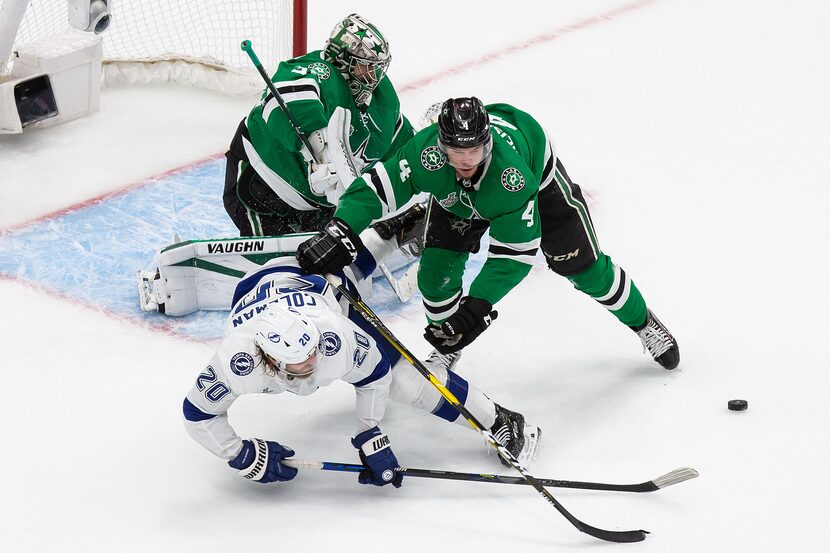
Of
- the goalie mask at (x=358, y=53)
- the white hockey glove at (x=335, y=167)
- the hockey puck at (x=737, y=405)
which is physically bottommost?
the hockey puck at (x=737, y=405)

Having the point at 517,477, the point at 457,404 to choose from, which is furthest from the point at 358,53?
the point at 517,477

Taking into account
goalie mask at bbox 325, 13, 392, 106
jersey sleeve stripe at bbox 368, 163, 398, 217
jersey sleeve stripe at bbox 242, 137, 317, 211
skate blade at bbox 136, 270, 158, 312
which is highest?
goalie mask at bbox 325, 13, 392, 106

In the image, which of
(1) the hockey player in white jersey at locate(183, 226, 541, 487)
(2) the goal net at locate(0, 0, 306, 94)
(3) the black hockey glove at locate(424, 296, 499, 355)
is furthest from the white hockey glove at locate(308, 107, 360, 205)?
(2) the goal net at locate(0, 0, 306, 94)

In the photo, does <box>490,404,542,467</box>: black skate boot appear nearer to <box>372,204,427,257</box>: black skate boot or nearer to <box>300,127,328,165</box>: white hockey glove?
<box>372,204,427,257</box>: black skate boot

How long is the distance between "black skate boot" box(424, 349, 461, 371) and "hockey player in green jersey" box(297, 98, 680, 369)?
127 millimetres

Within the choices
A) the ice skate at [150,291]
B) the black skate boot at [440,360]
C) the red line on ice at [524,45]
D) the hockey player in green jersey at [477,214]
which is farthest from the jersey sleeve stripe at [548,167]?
the red line on ice at [524,45]

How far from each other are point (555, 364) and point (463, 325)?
895mm

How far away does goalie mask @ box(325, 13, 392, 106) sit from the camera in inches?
163

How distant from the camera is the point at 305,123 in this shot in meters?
A: 4.20

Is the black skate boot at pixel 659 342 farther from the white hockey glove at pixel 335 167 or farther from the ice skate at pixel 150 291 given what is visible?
the ice skate at pixel 150 291

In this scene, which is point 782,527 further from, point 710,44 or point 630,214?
point 710,44

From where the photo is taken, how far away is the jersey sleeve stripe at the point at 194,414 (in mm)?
3355

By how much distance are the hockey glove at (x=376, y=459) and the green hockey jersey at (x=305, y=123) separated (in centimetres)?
121

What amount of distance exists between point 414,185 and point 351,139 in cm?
94
